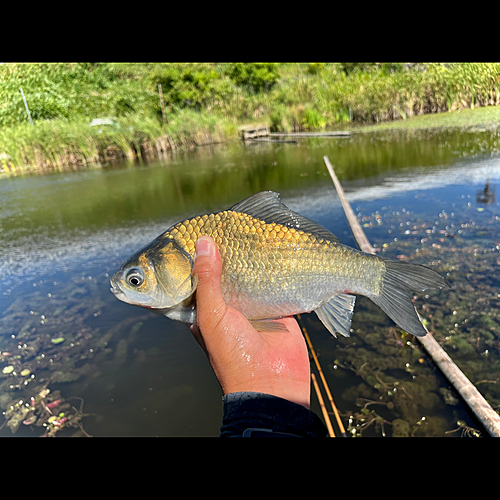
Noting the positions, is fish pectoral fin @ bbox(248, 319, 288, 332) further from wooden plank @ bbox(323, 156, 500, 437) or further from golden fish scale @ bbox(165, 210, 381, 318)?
wooden plank @ bbox(323, 156, 500, 437)

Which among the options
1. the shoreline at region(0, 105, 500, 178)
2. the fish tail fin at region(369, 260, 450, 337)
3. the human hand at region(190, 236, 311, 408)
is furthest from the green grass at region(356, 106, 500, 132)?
the human hand at region(190, 236, 311, 408)

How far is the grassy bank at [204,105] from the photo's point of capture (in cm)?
1831

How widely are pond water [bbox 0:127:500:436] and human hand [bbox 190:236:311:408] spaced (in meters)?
1.78

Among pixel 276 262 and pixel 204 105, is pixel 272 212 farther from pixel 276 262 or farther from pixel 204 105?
pixel 204 105

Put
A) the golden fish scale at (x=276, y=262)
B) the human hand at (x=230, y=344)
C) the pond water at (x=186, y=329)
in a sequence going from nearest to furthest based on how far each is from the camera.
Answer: the human hand at (x=230, y=344), the golden fish scale at (x=276, y=262), the pond water at (x=186, y=329)

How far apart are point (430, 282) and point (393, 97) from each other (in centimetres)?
2311

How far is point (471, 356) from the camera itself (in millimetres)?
3703

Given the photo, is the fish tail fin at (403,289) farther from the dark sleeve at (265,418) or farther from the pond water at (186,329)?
the pond water at (186,329)

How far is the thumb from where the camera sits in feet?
5.77

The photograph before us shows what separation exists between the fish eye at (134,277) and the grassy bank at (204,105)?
1600cm

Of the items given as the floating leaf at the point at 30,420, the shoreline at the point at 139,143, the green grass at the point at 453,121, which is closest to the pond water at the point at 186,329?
the floating leaf at the point at 30,420

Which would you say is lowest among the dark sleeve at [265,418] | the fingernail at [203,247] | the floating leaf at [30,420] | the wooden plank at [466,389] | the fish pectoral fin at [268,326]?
the floating leaf at [30,420]

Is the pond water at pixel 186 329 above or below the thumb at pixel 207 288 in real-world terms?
below

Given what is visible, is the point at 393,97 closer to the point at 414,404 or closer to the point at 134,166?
the point at 134,166
